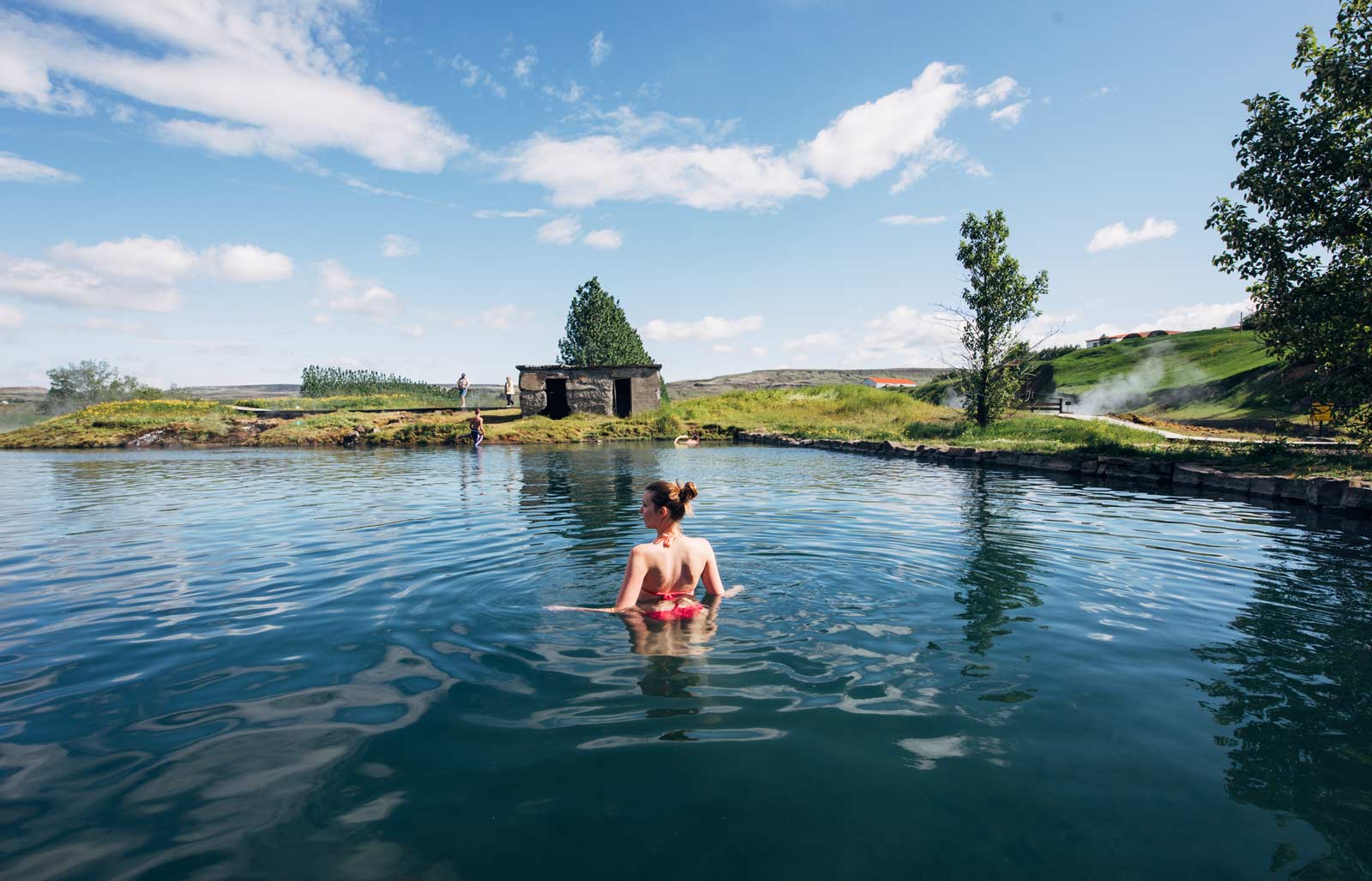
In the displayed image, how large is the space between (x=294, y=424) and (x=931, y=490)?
1352 inches

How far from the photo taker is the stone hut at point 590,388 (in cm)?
3888

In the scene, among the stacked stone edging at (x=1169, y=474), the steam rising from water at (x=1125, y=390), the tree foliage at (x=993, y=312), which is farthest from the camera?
the steam rising from water at (x=1125, y=390)

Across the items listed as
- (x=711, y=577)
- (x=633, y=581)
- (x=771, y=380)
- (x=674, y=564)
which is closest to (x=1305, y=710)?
(x=711, y=577)

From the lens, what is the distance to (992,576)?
6.97 metres

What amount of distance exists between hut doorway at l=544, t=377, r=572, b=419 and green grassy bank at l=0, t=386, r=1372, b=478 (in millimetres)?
2357

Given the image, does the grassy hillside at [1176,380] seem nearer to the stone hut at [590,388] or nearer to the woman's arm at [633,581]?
the stone hut at [590,388]

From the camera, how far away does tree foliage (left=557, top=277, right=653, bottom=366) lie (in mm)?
61938

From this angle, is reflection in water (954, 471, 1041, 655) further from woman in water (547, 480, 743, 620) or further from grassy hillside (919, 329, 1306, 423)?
grassy hillside (919, 329, 1306, 423)

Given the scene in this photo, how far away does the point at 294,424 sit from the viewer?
117 feet

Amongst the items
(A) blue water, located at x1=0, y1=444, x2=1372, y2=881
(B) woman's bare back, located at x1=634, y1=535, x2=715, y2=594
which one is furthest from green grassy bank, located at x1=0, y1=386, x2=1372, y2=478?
(B) woman's bare back, located at x1=634, y1=535, x2=715, y2=594

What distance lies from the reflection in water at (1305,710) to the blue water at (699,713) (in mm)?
23

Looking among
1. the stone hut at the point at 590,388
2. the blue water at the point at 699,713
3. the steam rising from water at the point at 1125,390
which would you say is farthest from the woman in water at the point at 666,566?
the steam rising from water at the point at 1125,390

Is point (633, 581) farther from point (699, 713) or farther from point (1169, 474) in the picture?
point (1169, 474)

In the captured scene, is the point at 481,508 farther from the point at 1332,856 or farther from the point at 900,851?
the point at 1332,856
